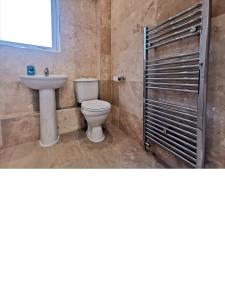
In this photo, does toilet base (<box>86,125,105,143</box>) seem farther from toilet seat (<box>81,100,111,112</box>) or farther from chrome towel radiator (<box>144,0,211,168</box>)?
chrome towel radiator (<box>144,0,211,168</box>)

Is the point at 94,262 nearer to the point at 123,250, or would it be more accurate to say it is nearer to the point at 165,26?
the point at 123,250

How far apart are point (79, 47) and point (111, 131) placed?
57 centimetres

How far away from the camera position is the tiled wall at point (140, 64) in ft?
2.85

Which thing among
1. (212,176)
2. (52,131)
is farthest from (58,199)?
(212,176)

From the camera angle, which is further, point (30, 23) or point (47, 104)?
point (47, 104)

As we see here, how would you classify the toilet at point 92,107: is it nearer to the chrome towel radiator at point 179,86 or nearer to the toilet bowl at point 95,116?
the toilet bowl at point 95,116

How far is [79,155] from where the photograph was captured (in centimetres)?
118

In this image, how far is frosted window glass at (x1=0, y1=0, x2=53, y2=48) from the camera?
102 centimetres

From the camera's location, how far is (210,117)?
93 centimetres

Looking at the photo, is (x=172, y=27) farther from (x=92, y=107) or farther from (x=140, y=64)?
(x=92, y=107)

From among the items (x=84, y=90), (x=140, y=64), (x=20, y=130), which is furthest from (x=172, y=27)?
(x=20, y=130)

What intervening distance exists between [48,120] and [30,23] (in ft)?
1.79

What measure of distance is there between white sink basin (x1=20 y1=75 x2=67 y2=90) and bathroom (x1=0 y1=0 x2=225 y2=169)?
0.02 m

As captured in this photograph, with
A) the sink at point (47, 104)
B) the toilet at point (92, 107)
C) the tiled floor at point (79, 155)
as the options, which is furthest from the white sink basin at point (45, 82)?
the tiled floor at point (79, 155)
